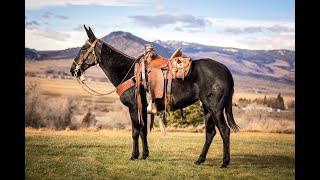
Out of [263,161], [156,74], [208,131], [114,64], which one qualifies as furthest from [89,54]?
[263,161]

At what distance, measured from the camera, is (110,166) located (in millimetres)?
7754

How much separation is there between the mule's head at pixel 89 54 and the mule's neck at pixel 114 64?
0.37 feet

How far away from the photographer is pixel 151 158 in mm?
8422

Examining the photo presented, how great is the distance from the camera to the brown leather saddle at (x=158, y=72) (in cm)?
782

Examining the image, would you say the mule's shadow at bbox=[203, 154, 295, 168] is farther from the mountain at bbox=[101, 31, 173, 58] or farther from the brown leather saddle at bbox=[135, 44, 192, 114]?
the mountain at bbox=[101, 31, 173, 58]

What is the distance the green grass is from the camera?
7.27 m

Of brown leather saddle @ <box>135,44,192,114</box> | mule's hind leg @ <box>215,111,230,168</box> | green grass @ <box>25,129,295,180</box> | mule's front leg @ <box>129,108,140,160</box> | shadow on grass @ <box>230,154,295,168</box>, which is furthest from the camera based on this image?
shadow on grass @ <box>230,154,295,168</box>

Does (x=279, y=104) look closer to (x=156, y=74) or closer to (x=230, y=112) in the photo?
(x=230, y=112)

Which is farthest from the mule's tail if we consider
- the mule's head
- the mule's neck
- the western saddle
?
the mule's head

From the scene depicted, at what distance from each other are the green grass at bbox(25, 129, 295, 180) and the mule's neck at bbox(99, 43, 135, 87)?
Result: 68.6 inches

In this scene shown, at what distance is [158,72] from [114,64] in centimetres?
104

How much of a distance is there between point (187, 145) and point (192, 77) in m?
2.82

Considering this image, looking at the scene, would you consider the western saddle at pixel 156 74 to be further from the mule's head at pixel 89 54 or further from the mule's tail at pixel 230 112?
the mule's tail at pixel 230 112
